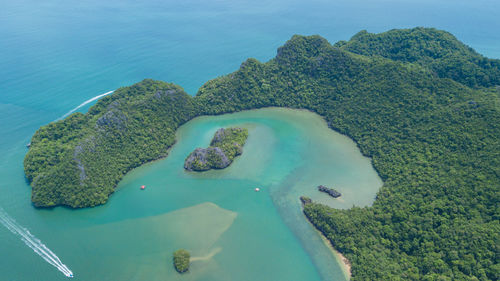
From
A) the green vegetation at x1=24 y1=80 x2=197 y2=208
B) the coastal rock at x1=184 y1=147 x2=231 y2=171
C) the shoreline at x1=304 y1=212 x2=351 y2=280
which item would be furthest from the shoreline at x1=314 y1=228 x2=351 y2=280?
the green vegetation at x1=24 y1=80 x2=197 y2=208

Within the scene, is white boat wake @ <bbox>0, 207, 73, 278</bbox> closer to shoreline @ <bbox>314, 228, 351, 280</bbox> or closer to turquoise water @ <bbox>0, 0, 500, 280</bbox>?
turquoise water @ <bbox>0, 0, 500, 280</bbox>

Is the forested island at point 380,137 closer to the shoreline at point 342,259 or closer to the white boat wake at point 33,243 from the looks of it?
the shoreline at point 342,259

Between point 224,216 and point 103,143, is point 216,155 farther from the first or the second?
point 103,143

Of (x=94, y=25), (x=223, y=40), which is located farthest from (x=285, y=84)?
(x=94, y=25)

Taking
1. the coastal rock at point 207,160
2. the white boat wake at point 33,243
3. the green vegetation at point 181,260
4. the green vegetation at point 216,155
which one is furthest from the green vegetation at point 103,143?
the green vegetation at point 181,260

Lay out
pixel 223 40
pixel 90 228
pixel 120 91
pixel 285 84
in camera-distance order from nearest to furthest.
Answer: pixel 90 228 → pixel 120 91 → pixel 285 84 → pixel 223 40

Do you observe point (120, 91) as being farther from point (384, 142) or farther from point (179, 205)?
point (384, 142)

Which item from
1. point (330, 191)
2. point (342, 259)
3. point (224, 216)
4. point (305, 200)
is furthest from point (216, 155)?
point (342, 259)
